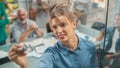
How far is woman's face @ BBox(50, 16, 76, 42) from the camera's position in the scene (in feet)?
3.79

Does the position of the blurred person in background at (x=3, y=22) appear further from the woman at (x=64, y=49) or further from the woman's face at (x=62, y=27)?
the woman's face at (x=62, y=27)

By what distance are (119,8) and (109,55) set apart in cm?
27

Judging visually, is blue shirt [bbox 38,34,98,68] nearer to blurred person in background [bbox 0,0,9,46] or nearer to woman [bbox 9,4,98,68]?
woman [bbox 9,4,98,68]

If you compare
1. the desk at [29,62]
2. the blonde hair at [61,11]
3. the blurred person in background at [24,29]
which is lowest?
the desk at [29,62]

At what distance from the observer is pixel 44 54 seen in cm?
119

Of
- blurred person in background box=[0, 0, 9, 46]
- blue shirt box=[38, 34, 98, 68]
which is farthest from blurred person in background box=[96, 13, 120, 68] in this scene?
blurred person in background box=[0, 0, 9, 46]

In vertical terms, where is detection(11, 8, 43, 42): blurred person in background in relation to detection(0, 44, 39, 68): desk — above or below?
above

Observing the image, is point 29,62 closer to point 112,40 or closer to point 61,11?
point 61,11

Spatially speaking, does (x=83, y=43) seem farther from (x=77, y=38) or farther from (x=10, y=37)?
(x=10, y=37)

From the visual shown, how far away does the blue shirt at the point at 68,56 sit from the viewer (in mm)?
1170

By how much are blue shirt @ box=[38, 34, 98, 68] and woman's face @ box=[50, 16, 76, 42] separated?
44 mm

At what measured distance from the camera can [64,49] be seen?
47.2 inches

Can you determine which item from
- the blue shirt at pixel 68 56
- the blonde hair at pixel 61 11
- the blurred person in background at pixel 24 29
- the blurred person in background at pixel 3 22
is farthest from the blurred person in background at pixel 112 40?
the blurred person in background at pixel 3 22

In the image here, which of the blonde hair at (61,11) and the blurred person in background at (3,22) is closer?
the blonde hair at (61,11)
